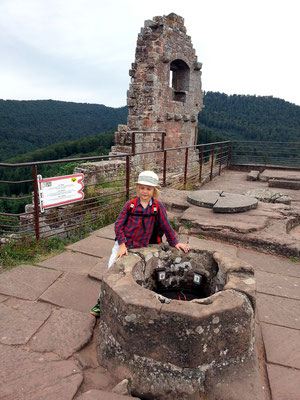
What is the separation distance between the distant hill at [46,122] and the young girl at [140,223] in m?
42.6

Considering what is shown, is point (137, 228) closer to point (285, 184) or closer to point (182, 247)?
point (182, 247)

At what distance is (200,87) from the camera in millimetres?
12664

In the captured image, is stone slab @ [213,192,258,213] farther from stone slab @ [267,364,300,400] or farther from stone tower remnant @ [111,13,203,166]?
stone tower remnant @ [111,13,203,166]

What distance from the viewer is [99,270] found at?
3246mm

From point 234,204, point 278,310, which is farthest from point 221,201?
point 278,310

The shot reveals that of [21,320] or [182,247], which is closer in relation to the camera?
[21,320]

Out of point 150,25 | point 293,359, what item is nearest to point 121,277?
point 293,359

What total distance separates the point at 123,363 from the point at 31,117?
64.9 metres

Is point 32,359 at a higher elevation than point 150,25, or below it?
below

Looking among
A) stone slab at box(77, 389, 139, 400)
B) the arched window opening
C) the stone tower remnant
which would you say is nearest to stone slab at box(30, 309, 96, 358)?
stone slab at box(77, 389, 139, 400)

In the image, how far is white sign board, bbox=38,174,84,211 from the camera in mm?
3828

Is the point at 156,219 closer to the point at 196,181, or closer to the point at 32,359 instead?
the point at 32,359

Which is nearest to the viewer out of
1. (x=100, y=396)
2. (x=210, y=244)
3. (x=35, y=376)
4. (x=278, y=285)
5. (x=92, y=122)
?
(x=100, y=396)

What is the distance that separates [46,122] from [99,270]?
206 feet
